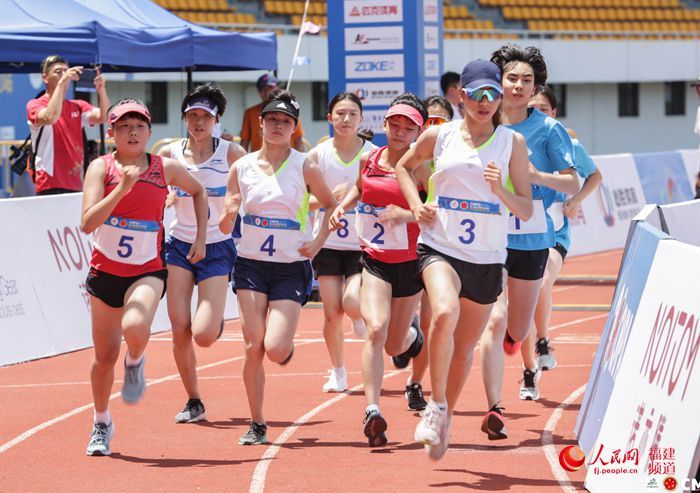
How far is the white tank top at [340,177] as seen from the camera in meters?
9.91

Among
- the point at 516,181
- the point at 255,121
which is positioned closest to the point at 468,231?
the point at 516,181

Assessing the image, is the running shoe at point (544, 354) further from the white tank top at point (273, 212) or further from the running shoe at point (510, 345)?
the white tank top at point (273, 212)

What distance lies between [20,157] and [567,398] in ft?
24.7

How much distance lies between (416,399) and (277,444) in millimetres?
1494

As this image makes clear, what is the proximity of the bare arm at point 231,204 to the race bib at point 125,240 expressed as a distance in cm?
53

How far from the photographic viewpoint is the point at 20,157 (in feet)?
48.4

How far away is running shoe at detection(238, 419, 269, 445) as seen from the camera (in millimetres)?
8125

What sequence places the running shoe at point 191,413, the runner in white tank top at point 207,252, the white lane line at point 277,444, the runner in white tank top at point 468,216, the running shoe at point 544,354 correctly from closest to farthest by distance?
the white lane line at point 277,444, the runner in white tank top at point 468,216, the runner in white tank top at point 207,252, the running shoe at point 191,413, the running shoe at point 544,354

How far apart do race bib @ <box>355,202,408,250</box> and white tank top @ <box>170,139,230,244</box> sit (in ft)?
3.34

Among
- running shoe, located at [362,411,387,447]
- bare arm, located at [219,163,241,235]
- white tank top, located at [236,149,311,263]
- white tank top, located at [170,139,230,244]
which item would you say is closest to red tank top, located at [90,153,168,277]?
bare arm, located at [219,163,241,235]

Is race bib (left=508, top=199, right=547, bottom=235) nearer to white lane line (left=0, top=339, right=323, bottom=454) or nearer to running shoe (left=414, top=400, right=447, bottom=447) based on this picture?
running shoe (left=414, top=400, right=447, bottom=447)

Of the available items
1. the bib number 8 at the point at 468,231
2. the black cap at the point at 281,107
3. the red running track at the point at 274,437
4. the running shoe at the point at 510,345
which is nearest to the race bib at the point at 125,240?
the black cap at the point at 281,107

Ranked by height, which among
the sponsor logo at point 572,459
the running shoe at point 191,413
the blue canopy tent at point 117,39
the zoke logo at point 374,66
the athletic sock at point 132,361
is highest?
the blue canopy tent at point 117,39

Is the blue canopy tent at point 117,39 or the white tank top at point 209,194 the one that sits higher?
the blue canopy tent at point 117,39
